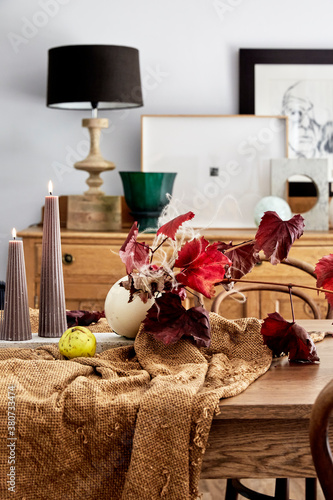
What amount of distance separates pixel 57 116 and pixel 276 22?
3.87 ft

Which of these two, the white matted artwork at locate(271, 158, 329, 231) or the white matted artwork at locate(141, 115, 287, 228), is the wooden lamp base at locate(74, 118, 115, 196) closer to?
the white matted artwork at locate(141, 115, 287, 228)

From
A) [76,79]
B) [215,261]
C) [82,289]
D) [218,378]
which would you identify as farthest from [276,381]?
[76,79]

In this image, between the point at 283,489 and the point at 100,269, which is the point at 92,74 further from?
the point at 283,489

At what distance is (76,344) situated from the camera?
1.18 m

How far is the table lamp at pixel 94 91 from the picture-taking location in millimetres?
2809

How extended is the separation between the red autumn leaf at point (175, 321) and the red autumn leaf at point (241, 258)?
0.12 m

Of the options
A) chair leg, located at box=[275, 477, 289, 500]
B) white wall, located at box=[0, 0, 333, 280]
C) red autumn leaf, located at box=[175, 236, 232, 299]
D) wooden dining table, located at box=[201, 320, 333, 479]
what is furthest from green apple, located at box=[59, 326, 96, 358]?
white wall, located at box=[0, 0, 333, 280]

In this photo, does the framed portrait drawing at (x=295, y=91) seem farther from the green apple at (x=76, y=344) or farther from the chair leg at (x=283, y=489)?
the green apple at (x=76, y=344)

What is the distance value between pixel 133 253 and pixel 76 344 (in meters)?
0.20

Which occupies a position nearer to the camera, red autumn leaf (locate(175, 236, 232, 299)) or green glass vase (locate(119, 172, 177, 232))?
red autumn leaf (locate(175, 236, 232, 299))

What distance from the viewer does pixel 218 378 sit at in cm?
108

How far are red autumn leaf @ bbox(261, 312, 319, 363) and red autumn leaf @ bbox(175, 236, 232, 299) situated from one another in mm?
129

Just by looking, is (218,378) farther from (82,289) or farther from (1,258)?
(1,258)

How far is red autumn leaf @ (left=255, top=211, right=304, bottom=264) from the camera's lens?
1146 millimetres
